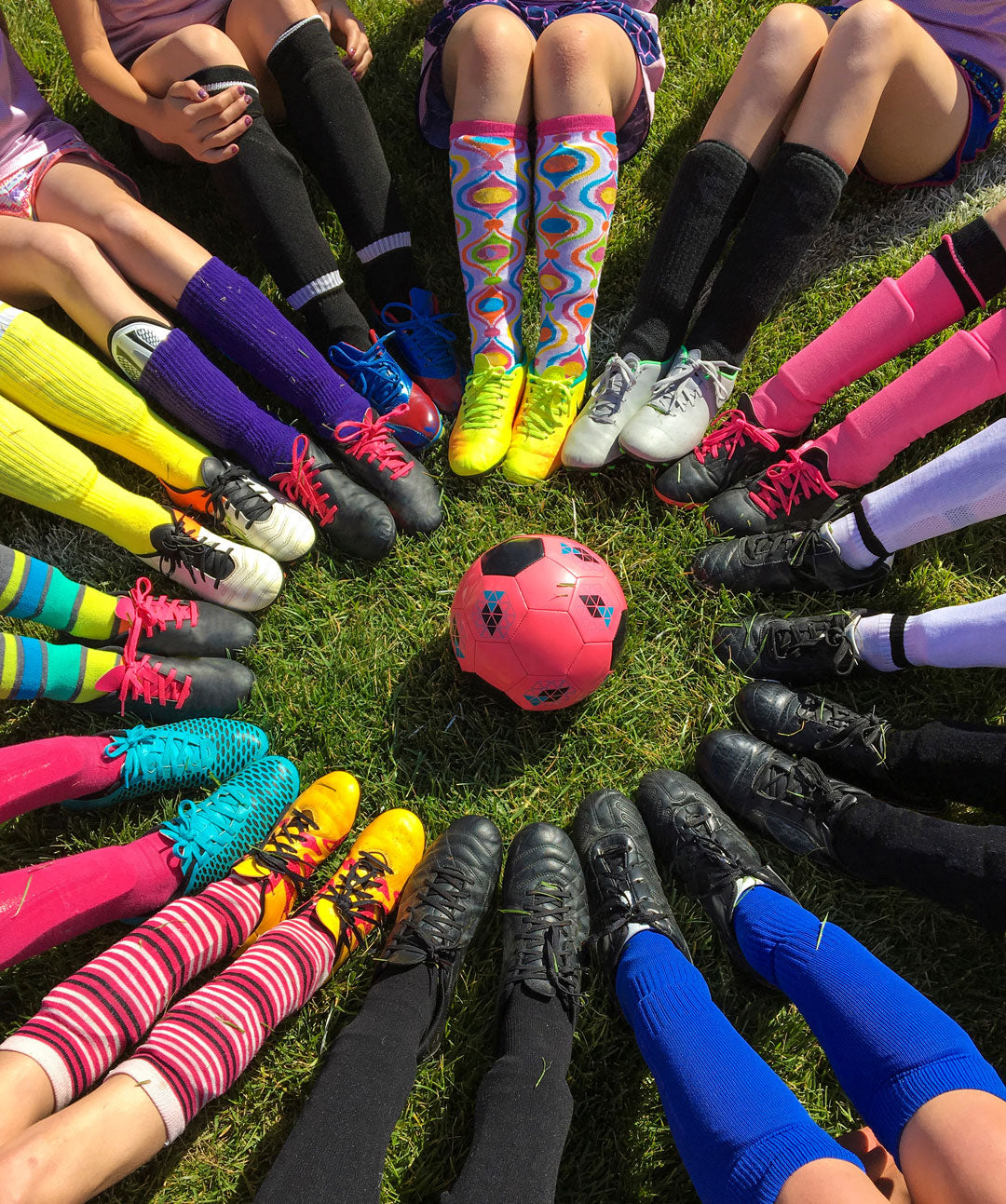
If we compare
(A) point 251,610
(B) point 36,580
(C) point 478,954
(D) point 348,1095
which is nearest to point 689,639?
(C) point 478,954

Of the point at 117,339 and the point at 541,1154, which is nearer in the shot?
the point at 541,1154

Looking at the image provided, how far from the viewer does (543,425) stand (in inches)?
107

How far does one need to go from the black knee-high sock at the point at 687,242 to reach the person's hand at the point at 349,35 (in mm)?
1256

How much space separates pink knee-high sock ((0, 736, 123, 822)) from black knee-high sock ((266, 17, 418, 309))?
5.85 ft

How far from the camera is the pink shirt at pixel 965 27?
8.74 feet

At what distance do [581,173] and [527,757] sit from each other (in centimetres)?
185

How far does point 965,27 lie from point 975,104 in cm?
24

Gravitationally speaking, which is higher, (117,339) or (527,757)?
(117,339)

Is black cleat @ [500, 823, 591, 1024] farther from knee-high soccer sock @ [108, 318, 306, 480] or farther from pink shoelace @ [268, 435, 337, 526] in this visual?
knee-high soccer sock @ [108, 318, 306, 480]

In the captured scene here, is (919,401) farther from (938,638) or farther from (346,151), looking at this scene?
(346,151)

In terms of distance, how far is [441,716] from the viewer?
264 cm

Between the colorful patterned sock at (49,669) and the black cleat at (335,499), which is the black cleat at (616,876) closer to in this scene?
the black cleat at (335,499)

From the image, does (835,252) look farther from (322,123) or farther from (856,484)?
(322,123)

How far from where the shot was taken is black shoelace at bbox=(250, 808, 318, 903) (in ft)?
7.84
